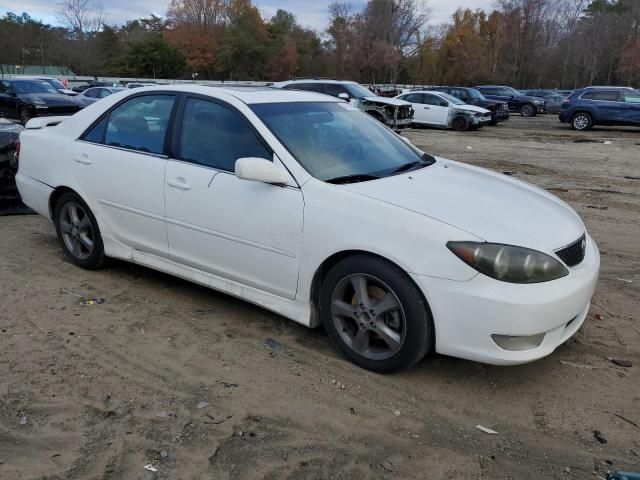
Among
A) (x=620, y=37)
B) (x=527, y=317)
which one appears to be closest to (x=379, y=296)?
(x=527, y=317)

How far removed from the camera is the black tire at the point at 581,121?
21.0 meters

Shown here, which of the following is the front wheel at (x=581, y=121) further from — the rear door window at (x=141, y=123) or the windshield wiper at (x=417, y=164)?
the rear door window at (x=141, y=123)

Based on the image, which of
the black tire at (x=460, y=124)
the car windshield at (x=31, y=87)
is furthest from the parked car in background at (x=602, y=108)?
the car windshield at (x=31, y=87)

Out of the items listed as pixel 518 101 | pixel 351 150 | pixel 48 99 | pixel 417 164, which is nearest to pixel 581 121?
pixel 518 101

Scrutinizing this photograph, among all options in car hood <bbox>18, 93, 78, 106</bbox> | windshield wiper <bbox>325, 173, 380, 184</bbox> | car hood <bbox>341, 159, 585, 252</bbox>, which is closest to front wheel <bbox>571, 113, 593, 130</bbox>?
car hood <bbox>18, 93, 78, 106</bbox>

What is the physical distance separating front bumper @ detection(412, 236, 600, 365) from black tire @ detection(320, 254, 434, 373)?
0.24 feet

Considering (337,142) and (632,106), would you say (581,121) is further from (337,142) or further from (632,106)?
(337,142)

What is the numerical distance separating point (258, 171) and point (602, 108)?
20.5 metres

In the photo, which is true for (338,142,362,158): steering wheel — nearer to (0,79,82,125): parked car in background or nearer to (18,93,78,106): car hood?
(0,79,82,125): parked car in background

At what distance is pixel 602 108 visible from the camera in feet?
67.0

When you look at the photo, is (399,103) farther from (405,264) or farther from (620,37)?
(620,37)

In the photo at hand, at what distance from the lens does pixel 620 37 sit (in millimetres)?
60688

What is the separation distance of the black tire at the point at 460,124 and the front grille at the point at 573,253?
1860 centimetres

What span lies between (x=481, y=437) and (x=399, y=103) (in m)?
17.3
